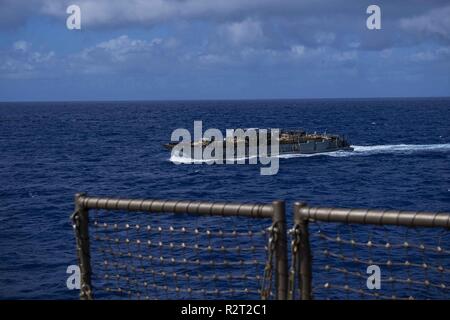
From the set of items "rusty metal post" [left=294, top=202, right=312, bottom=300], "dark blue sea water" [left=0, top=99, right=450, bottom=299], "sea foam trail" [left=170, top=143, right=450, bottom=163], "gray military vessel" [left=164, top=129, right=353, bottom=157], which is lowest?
"dark blue sea water" [left=0, top=99, right=450, bottom=299]

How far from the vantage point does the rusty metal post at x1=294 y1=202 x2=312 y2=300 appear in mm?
5500

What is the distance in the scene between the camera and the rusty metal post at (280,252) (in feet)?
18.0

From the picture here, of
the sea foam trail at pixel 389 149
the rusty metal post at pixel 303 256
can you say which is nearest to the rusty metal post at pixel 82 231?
the rusty metal post at pixel 303 256

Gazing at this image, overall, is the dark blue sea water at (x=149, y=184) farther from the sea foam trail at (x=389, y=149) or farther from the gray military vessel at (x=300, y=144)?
the gray military vessel at (x=300, y=144)

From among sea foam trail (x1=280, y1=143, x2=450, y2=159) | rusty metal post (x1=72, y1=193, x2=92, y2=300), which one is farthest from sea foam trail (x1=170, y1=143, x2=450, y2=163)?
rusty metal post (x1=72, y1=193, x2=92, y2=300)

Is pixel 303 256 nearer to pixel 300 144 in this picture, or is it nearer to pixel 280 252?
pixel 280 252

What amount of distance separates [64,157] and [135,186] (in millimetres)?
31224

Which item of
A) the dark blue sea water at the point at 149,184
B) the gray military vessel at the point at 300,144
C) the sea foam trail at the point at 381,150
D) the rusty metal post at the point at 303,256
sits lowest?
the dark blue sea water at the point at 149,184

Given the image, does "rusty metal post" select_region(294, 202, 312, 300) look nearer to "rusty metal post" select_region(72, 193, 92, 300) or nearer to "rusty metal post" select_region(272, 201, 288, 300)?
"rusty metal post" select_region(272, 201, 288, 300)

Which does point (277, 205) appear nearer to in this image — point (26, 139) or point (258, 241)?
point (258, 241)

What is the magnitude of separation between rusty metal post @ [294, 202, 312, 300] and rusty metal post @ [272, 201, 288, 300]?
0.43 feet

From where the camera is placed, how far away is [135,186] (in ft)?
191

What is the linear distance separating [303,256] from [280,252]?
225mm

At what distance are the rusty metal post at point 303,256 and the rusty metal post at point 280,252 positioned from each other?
0.13 metres
